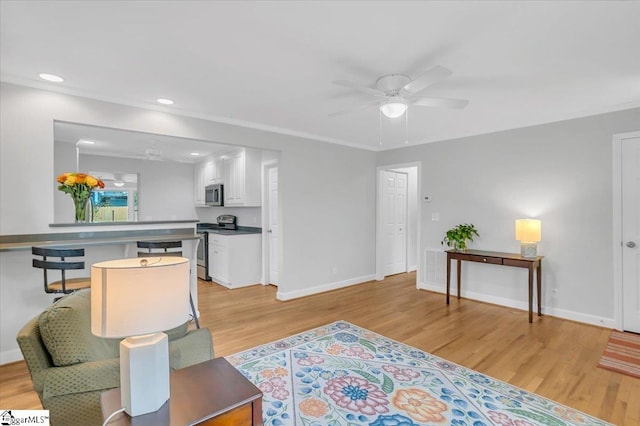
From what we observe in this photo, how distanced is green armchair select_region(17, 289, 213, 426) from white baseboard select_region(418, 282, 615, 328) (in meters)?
4.61

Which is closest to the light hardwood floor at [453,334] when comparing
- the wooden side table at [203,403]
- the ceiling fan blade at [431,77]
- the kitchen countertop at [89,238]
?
the kitchen countertop at [89,238]

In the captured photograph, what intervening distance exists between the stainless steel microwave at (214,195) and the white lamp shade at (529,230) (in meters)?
5.04

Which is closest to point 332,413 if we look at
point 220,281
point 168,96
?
point 168,96

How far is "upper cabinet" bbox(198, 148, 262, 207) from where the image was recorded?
5.67 meters

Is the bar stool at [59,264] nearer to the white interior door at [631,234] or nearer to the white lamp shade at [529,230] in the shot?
the white lamp shade at [529,230]

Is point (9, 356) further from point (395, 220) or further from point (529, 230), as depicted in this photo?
point (395, 220)

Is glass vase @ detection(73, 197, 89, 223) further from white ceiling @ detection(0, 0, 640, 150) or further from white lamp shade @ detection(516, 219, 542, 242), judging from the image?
white lamp shade @ detection(516, 219, 542, 242)

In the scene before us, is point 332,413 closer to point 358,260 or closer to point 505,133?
point 358,260

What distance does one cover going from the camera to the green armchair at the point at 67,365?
1.39m

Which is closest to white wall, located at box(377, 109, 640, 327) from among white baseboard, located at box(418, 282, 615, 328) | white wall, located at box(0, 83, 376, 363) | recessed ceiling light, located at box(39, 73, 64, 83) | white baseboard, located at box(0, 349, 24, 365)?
white baseboard, located at box(418, 282, 615, 328)

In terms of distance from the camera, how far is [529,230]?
3918 mm

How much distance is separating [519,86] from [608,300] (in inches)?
106

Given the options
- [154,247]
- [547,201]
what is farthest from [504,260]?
[154,247]

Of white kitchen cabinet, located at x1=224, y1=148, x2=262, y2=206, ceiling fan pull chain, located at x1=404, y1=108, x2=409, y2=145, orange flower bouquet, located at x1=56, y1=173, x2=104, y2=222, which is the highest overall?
ceiling fan pull chain, located at x1=404, y1=108, x2=409, y2=145
